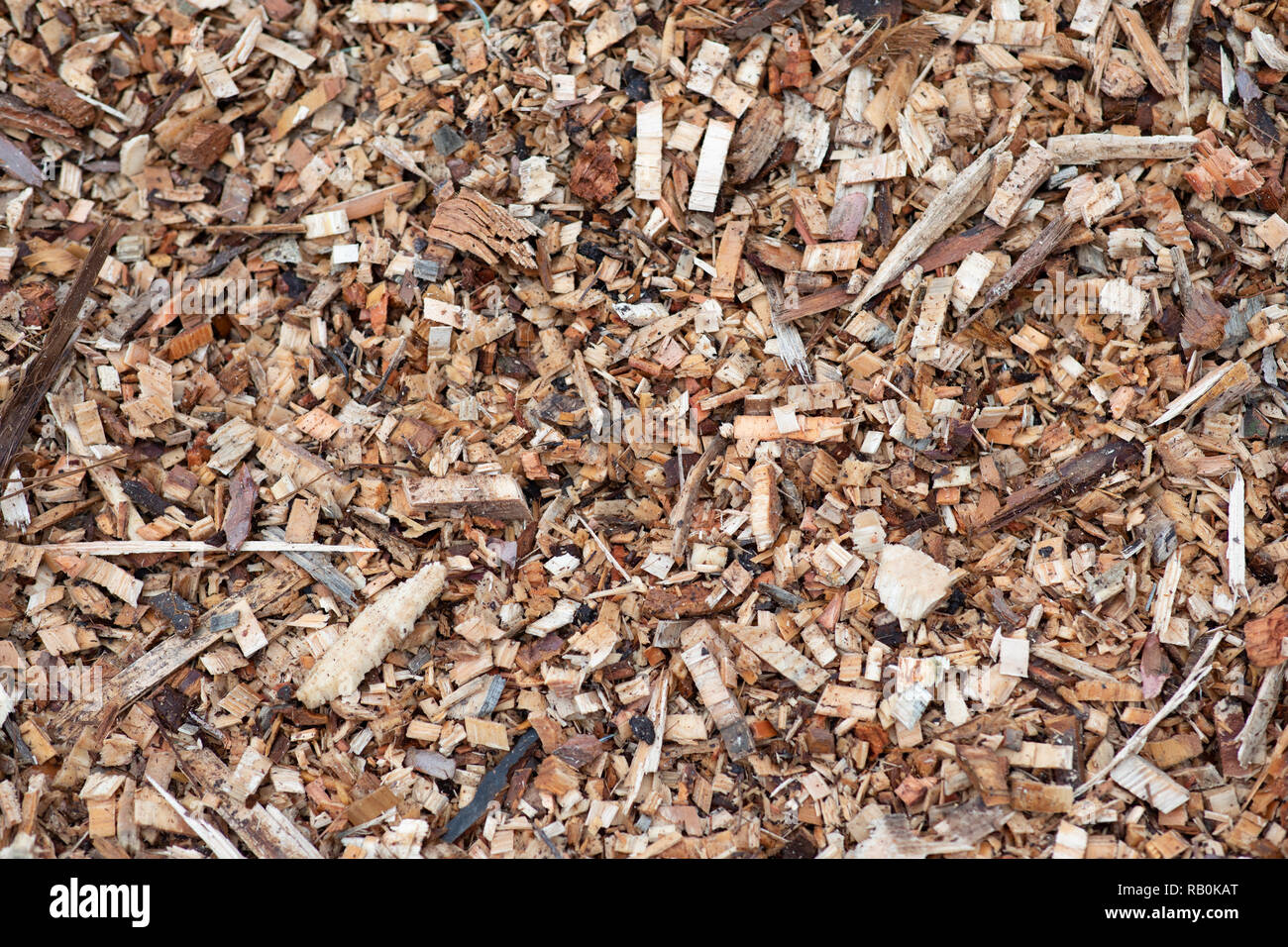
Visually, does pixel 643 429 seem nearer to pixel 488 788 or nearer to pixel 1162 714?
pixel 488 788

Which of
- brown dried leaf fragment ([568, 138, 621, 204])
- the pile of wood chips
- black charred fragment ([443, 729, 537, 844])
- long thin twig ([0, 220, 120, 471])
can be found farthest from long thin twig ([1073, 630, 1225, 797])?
long thin twig ([0, 220, 120, 471])

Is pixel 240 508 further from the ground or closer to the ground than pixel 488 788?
further from the ground

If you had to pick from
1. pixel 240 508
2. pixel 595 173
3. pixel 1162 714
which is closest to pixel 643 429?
pixel 595 173

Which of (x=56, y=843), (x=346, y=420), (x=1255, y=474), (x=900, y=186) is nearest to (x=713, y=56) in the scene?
(x=900, y=186)

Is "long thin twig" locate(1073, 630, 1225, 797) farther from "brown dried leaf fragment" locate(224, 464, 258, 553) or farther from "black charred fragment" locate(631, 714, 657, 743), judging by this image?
"brown dried leaf fragment" locate(224, 464, 258, 553)

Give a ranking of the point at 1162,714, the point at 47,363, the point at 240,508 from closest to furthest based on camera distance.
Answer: the point at 1162,714 < the point at 240,508 < the point at 47,363

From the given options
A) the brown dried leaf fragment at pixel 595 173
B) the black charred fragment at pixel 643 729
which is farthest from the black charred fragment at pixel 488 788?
the brown dried leaf fragment at pixel 595 173

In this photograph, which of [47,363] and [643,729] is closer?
[643,729]

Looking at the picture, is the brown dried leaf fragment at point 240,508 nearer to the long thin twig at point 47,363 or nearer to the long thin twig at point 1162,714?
the long thin twig at point 47,363

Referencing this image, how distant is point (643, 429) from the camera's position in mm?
3416

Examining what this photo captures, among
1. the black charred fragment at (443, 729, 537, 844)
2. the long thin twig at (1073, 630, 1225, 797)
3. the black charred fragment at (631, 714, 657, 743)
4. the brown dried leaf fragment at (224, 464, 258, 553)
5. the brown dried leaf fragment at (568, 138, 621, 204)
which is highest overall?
the brown dried leaf fragment at (568, 138, 621, 204)

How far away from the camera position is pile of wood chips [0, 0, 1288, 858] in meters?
2.97

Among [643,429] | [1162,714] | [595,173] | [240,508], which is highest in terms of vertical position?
[595,173]

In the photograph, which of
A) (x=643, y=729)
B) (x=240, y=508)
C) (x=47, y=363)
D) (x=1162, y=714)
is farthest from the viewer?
(x=47, y=363)
